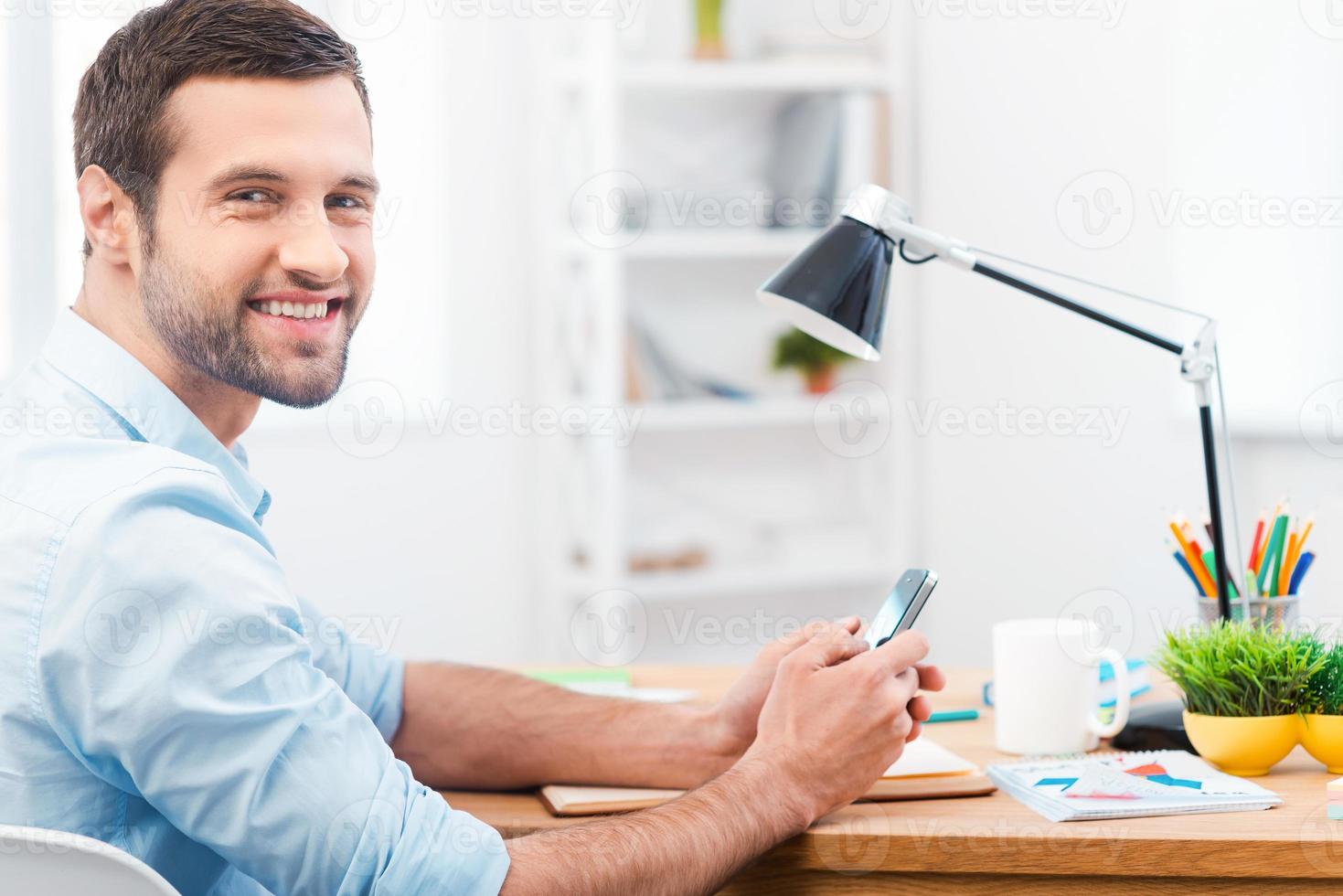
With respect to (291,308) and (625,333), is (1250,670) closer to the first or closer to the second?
(291,308)

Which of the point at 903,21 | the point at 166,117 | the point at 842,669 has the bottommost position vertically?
the point at 842,669

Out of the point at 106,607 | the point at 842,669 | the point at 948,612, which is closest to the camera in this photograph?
the point at 106,607

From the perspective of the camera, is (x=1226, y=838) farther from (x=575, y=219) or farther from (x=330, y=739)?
(x=575, y=219)

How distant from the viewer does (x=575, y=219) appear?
286cm

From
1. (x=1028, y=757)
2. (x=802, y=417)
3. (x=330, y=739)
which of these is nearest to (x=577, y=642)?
(x=802, y=417)

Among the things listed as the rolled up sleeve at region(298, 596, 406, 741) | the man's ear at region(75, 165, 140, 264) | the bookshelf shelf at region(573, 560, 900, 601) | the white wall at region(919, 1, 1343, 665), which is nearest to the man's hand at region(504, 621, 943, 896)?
the rolled up sleeve at region(298, 596, 406, 741)

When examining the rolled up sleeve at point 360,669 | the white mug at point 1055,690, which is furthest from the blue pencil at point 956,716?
the rolled up sleeve at point 360,669

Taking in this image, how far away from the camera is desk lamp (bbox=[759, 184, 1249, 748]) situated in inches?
49.5

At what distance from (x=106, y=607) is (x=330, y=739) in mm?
168

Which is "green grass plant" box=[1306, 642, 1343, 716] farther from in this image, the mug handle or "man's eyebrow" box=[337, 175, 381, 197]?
"man's eyebrow" box=[337, 175, 381, 197]

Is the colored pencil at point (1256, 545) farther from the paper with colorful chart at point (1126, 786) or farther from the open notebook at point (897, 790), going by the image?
the open notebook at point (897, 790)

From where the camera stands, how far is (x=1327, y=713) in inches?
44.9

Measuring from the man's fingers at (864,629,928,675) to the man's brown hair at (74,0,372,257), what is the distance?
A: 2.25ft

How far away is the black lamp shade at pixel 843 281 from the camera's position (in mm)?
1262
